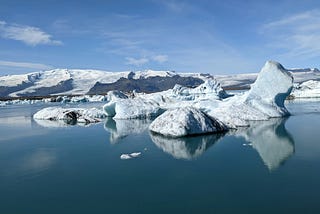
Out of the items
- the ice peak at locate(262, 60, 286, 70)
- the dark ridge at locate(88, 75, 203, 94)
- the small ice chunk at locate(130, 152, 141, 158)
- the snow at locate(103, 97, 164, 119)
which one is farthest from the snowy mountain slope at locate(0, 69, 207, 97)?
the small ice chunk at locate(130, 152, 141, 158)

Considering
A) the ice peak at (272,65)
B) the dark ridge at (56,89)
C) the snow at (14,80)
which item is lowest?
the dark ridge at (56,89)

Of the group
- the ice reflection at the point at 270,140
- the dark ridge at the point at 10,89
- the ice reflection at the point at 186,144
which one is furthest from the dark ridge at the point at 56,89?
the ice reflection at the point at 186,144

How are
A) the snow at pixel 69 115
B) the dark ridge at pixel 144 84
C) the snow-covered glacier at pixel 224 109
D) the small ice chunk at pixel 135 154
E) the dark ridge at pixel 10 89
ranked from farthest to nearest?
1. the dark ridge at pixel 144 84
2. the dark ridge at pixel 10 89
3. the snow at pixel 69 115
4. the snow-covered glacier at pixel 224 109
5. the small ice chunk at pixel 135 154

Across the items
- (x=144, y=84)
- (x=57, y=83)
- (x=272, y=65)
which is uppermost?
(x=272, y=65)

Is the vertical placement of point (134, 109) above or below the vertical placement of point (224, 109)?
below

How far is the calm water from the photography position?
190 inches

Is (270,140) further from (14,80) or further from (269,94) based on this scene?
(14,80)

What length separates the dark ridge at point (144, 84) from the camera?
160m

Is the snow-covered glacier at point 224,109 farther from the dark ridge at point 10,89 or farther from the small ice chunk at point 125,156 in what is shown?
the dark ridge at point 10,89

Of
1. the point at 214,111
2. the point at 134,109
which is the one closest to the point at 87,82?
the point at 134,109

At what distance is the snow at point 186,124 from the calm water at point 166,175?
1.40ft

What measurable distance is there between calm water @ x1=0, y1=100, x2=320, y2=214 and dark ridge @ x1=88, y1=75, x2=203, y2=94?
5733 inches

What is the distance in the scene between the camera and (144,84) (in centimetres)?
18488

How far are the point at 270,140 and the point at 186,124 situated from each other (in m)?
2.51
